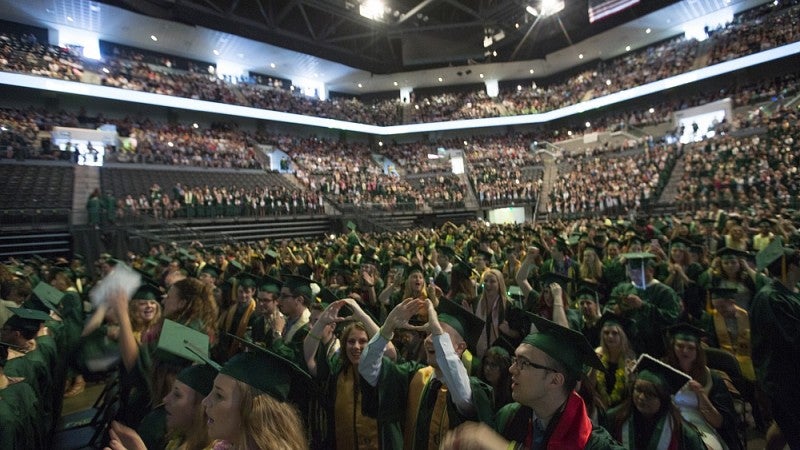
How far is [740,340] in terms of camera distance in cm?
400

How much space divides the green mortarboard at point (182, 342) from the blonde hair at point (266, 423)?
18.9 inches

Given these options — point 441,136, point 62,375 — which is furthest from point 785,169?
point 441,136

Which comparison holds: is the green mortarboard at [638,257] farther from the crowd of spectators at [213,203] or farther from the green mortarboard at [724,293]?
the crowd of spectators at [213,203]

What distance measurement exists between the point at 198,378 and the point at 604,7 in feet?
106

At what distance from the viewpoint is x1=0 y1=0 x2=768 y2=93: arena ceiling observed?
82.6 ft

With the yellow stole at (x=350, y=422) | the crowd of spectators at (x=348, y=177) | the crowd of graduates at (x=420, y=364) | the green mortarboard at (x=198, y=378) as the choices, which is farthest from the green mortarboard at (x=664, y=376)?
the crowd of spectators at (x=348, y=177)

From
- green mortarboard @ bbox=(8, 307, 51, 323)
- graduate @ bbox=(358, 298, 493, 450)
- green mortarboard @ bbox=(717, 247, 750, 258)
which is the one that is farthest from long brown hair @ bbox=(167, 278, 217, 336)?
green mortarboard @ bbox=(717, 247, 750, 258)

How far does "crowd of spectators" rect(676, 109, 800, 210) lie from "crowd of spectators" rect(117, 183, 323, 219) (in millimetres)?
17577

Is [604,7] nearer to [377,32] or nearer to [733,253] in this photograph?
[377,32]

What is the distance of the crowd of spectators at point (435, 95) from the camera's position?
24109 millimetres

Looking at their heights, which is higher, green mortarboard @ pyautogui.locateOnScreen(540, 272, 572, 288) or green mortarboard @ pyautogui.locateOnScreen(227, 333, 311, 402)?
green mortarboard @ pyautogui.locateOnScreen(227, 333, 311, 402)

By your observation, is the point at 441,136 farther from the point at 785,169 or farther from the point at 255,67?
the point at 785,169

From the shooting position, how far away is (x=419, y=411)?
250 cm

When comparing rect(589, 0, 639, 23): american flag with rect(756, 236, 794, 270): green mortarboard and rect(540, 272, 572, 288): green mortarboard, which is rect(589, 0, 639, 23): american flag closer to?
rect(756, 236, 794, 270): green mortarboard
